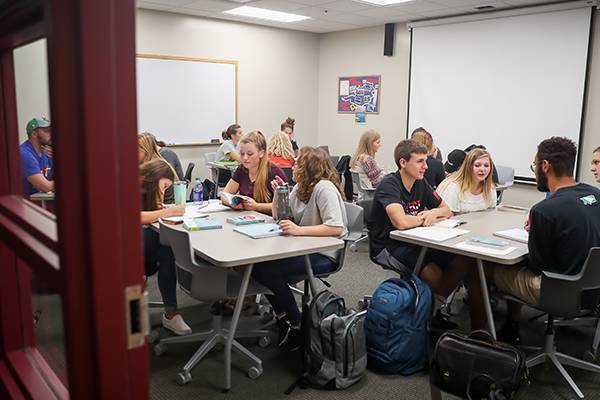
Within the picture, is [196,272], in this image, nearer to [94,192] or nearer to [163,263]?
[163,263]

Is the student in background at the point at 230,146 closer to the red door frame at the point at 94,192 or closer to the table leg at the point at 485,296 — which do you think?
the table leg at the point at 485,296

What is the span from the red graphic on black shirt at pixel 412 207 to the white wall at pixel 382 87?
137 inches

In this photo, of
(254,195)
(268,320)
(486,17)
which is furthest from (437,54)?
(268,320)

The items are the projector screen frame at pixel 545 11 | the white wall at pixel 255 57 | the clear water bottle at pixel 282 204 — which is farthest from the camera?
the white wall at pixel 255 57

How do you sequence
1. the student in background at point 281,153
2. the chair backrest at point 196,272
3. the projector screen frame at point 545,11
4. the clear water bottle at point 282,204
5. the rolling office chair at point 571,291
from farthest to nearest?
the projector screen frame at point 545,11, the student in background at point 281,153, the clear water bottle at point 282,204, the chair backrest at point 196,272, the rolling office chair at point 571,291

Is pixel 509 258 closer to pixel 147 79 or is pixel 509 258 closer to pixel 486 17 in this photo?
pixel 486 17

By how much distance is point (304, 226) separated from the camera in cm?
305

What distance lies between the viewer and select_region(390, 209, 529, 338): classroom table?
264 cm

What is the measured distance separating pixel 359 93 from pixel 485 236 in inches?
211

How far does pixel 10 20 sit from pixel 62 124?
1.39ft

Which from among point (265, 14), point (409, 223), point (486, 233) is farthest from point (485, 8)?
point (409, 223)

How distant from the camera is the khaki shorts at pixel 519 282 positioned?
266 centimetres

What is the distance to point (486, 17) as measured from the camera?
20.8 ft

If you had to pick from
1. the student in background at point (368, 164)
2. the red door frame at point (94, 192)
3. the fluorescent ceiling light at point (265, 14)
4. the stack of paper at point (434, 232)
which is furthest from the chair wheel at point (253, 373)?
the fluorescent ceiling light at point (265, 14)
